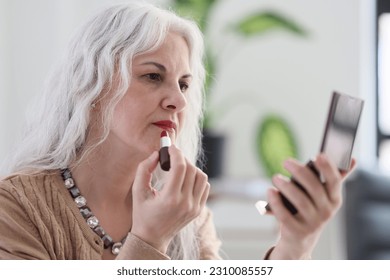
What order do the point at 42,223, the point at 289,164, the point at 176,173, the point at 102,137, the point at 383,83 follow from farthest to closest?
the point at 383,83, the point at 102,137, the point at 42,223, the point at 176,173, the point at 289,164

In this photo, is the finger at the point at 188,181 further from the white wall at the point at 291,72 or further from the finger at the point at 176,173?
the white wall at the point at 291,72

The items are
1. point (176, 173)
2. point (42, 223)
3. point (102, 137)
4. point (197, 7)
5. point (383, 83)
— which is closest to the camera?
point (176, 173)

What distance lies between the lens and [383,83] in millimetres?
2887

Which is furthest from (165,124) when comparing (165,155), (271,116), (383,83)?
(383,83)

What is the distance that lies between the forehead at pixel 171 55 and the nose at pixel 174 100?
0.11ft

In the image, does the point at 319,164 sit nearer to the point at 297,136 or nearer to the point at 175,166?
the point at 175,166

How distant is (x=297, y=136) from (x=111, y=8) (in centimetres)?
185

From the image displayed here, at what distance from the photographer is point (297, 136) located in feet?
9.27

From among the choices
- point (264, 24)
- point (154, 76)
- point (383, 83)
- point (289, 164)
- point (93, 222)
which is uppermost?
point (264, 24)

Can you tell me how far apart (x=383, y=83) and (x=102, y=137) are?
2.04 metres

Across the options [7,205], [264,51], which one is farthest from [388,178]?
[7,205]

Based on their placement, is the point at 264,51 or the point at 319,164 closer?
the point at 319,164

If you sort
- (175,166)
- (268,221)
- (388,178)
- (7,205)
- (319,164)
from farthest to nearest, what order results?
(268,221)
(388,178)
(7,205)
(175,166)
(319,164)

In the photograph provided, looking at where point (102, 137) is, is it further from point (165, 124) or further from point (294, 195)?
point (294, 195)
